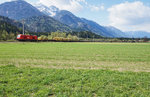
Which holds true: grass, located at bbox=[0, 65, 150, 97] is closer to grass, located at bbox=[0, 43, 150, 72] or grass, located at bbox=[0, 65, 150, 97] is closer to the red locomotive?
grass, located at bbox=[0, 43, 150, 72]

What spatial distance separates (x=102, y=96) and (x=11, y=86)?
17.8 feet

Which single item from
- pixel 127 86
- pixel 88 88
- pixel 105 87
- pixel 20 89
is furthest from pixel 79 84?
pixel 20 89

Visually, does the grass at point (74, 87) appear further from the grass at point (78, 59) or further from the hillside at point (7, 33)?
the hillside at point (7, 33)

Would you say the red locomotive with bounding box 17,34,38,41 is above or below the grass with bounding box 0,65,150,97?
above

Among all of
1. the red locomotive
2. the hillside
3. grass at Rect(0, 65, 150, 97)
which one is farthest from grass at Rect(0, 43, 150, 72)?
the hillside

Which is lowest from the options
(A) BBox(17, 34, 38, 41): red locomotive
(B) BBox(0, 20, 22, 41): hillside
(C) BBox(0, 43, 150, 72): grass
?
(C) BBox(0, 43, 150, 72): grass

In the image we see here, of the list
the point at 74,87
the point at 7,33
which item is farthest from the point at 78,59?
the point at 7,33

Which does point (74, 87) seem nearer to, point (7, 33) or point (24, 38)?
point (24, 38)

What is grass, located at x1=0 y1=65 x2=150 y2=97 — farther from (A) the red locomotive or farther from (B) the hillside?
(B) the hillside

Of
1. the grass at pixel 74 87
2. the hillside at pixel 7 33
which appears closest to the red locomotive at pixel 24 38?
the hillside at pixel 7 33

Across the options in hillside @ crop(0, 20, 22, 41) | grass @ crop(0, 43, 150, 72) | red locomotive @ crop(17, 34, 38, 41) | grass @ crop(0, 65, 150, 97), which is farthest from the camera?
hillside @ crop(0, 20, 22, 41)

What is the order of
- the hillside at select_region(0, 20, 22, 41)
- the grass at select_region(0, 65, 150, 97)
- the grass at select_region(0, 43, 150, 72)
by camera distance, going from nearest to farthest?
1. the grass at select_region(0, 65, 150, 97)
2. the grass at select_region(0, 43, 150, 72)
3. the hillside at select_region(0, 20, 22, 41)

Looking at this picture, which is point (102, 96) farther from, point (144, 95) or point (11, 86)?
point (11, 86)

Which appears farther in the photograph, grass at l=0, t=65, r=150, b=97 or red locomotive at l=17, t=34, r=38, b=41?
red locomotive at l=17, t=34, r=38, b=41
